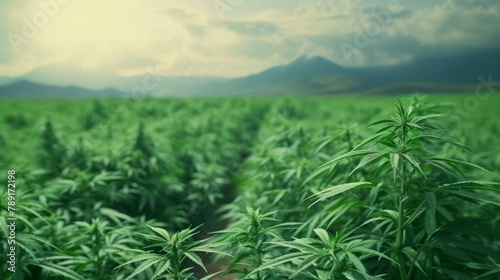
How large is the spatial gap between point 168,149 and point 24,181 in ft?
6.41

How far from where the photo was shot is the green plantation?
1589mm

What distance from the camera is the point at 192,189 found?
5.36 meters

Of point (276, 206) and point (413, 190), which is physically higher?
point (413, 190)

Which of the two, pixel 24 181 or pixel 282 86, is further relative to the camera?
pixel 282 86

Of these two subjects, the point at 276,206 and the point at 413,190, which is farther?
the point at 276,206

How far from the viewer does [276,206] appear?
3012 mm

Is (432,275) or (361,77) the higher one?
(361,77)

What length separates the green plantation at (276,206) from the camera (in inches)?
62.6

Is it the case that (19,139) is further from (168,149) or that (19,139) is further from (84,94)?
(168,149)

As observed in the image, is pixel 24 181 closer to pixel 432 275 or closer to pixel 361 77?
pixel 432 275

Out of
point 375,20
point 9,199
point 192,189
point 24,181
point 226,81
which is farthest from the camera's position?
point 226,81

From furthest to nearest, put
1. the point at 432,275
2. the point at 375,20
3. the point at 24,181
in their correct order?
the point at 375,20 → the point at 24,181 → the point at 432,275

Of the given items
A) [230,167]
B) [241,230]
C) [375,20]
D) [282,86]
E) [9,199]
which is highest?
[375,20]

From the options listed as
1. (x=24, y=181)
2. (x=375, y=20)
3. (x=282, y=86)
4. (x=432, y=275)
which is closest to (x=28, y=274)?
(x=24, y=181)
